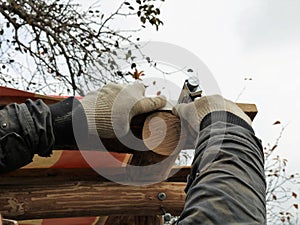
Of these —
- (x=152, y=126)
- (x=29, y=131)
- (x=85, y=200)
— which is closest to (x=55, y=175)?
(x=85, y=200)

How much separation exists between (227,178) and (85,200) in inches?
61.6

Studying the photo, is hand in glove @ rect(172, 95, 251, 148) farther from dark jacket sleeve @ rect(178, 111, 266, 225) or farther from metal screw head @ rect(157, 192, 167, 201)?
metal screw head @ rect(157, 192, 167, 201)

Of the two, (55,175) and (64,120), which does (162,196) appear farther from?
(64,120)

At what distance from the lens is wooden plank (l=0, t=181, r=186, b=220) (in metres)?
2.63

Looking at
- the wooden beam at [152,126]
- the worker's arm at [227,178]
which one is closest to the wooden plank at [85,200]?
the wooden beam at [152,126]

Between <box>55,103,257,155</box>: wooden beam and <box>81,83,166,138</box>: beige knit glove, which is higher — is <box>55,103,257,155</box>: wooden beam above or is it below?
below

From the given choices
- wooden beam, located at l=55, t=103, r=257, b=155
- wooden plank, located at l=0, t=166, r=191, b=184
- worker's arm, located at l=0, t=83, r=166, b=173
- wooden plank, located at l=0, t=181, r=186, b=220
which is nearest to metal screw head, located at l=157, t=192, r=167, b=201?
wooden plank, located at l=0, t=181, r=186, b=220

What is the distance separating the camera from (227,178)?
1253 mm

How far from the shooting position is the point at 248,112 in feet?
7.22

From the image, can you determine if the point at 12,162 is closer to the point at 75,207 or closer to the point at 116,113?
the point at 116,113

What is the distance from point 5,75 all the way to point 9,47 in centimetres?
41

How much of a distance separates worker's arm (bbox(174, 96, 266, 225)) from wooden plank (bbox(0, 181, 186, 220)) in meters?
1.18

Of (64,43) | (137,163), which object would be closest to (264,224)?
(137,163)

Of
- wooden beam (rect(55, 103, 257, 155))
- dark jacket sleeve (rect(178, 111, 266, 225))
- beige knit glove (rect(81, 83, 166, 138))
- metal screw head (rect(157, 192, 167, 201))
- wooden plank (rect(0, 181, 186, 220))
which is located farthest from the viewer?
metal screw head (rect(157, 192, 167, 201))
